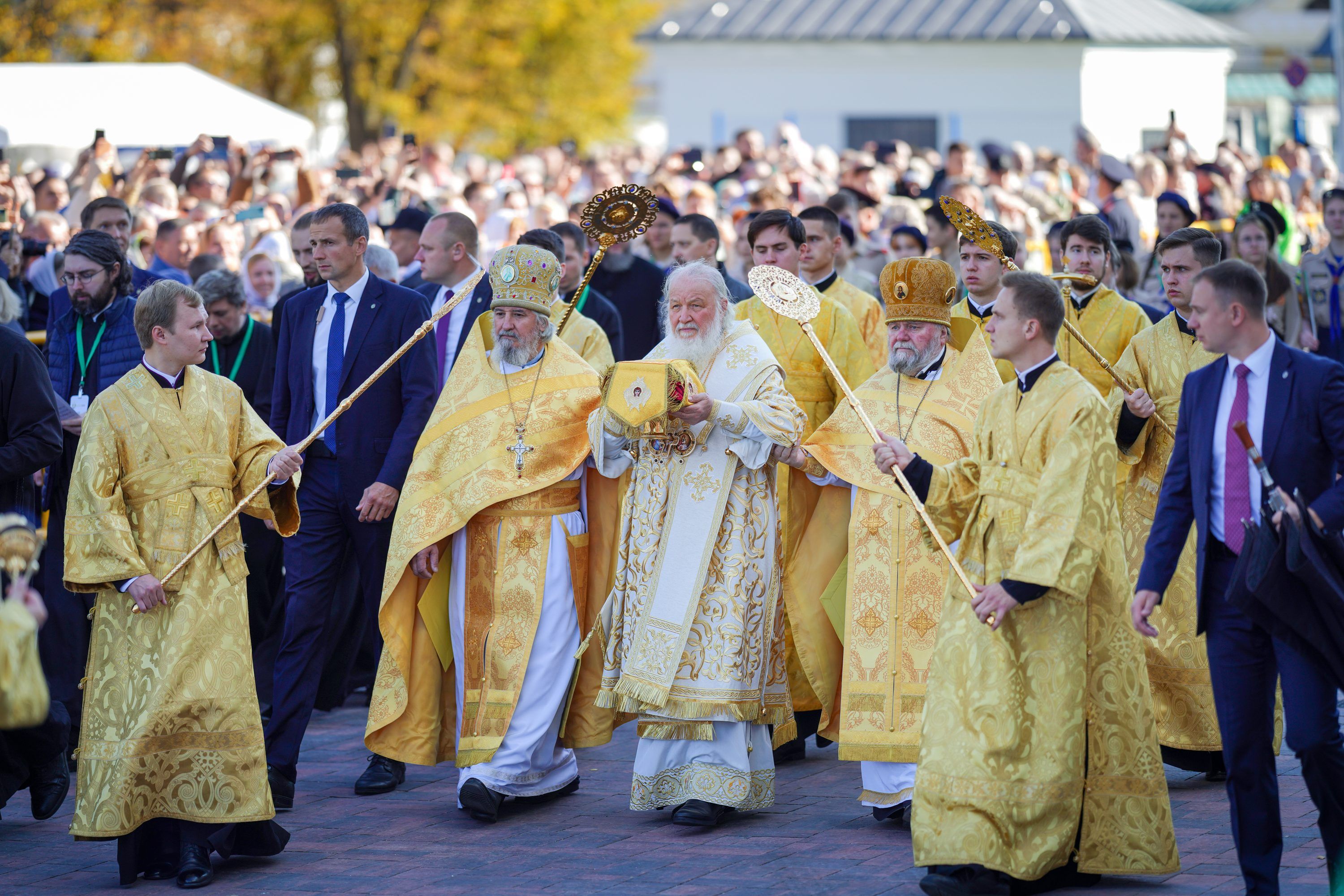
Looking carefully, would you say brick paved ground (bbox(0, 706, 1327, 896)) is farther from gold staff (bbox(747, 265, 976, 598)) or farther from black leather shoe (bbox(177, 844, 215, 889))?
gold staff (bbox(747, 265, 976, 598))

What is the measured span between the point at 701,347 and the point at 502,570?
116cm

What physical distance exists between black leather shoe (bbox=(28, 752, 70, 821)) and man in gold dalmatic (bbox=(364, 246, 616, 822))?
1156mm

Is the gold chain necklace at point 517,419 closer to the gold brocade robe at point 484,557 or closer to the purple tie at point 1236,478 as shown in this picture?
the gold brocade robe at point 484,557

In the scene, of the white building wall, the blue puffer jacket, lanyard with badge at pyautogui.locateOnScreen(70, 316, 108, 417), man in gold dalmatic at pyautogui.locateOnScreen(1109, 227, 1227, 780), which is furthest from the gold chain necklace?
the white building wall

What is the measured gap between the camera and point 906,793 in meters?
6.43

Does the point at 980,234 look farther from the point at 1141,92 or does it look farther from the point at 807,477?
the point at 1141,92

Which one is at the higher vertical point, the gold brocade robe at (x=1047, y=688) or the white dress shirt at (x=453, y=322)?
the white dress shirt at (x=453, y=322)

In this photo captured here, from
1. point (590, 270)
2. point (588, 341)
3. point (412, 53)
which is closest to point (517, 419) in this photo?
point (590, 270)

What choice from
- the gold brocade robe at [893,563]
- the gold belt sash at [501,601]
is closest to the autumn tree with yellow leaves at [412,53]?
the gold belt sash at [501,601]

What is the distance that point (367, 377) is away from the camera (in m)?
7.42

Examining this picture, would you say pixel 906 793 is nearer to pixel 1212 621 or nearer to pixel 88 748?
pixel 1212 621

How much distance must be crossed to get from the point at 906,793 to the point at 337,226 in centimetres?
324

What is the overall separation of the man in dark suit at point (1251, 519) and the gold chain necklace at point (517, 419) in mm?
2535

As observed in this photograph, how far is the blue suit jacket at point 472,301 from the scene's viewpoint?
842 cm
